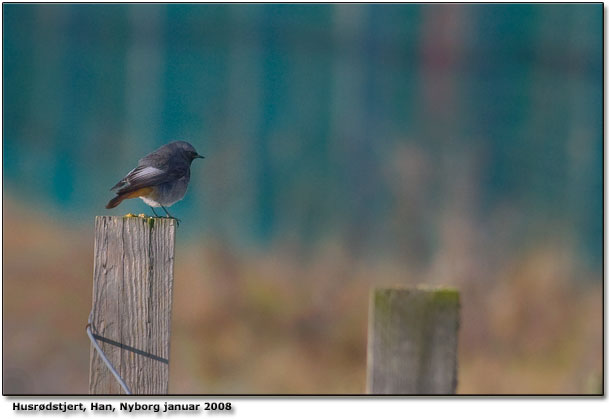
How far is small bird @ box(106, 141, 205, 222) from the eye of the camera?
3100 mm

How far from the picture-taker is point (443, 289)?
1.55 metres

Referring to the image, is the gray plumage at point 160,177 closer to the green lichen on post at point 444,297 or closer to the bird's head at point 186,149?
the bird's head at point 186,149

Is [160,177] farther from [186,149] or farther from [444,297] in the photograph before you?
[444,297]

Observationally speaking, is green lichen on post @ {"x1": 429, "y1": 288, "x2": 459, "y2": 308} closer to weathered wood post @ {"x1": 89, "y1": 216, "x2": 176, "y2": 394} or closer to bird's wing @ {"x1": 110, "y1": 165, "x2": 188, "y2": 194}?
weathered wood post @ {"x1": 89, "y1": 216, "x2": 176, "y2": 394}

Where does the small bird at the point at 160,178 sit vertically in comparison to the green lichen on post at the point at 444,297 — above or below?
above

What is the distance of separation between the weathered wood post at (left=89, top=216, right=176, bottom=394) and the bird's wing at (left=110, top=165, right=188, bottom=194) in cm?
112

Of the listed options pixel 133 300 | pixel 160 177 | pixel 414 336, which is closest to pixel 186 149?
pixel 160 177

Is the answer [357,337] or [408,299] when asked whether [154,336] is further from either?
[357,337]

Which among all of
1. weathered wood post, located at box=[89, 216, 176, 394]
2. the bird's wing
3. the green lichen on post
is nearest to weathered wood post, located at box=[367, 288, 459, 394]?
the green lichen on post

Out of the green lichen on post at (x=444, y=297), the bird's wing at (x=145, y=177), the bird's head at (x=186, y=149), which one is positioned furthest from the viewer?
the bird's head at (x=186, y=149)

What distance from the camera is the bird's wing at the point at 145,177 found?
3.07m

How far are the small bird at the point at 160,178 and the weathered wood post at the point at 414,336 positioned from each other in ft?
5.68

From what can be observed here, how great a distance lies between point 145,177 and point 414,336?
74.6 inches

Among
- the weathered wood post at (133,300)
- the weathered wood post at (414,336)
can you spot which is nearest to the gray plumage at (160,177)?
the weathered wood post at (133,300)
